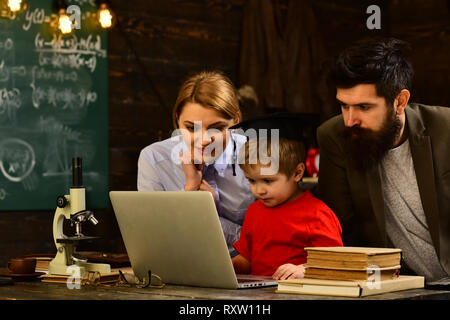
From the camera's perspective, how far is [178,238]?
1.98m

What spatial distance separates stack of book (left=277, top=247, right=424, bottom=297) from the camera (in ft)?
5.78

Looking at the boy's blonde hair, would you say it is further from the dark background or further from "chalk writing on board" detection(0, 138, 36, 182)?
"chalk writing on board" detection(0, 138, 36, 182)

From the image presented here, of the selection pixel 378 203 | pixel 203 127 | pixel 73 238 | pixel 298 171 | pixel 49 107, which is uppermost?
pixel 49 107

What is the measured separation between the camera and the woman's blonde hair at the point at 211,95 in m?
2.52

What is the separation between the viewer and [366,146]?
2.38 m

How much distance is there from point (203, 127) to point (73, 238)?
0.59 metres

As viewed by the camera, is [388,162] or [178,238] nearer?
[178,238]

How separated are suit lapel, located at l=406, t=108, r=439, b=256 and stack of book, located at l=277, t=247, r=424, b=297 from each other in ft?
1.69

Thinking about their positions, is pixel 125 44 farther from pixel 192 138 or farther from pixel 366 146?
pixel 366 146

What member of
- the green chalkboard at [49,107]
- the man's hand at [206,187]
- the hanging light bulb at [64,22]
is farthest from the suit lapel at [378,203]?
the hanging light bulb at [64,22]

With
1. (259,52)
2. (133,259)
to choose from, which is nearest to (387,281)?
(133,259)

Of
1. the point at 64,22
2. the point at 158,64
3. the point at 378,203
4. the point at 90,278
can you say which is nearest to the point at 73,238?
the point at 90,278

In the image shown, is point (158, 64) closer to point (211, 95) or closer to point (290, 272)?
point (211, 95)

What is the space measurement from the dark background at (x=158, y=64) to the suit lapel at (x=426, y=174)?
89.6 inches
